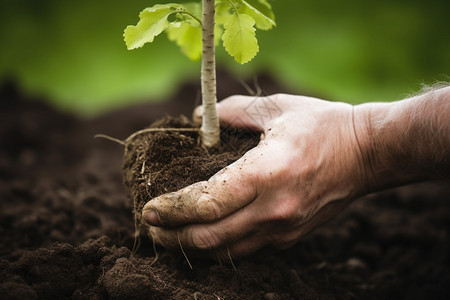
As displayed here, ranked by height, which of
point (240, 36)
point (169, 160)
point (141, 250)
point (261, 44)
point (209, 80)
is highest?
point (261, 44)

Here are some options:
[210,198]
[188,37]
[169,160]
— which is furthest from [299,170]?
[188,37]

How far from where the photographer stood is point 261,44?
4.18 m

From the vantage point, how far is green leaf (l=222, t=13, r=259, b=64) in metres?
1.23

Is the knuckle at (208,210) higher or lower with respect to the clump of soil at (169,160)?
lower

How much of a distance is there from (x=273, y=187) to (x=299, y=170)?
111mm

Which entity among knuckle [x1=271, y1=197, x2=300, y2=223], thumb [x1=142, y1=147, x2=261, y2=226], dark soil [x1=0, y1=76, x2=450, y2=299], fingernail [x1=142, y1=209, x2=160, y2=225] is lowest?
dark soil [x1=0, y1=76, x2=450, y2=299]

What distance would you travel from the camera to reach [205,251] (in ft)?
4.35

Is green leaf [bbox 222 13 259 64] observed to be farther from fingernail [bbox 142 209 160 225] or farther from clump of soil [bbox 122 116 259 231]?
fingernail [bbox 142 209 160 225]

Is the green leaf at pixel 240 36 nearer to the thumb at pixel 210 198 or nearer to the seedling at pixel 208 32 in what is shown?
the seedling at pixel 208 32

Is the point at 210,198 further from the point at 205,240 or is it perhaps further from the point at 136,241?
the point at 136,241

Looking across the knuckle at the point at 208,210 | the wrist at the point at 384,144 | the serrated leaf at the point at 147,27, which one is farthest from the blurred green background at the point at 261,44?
the knuckle at the point at 208,210

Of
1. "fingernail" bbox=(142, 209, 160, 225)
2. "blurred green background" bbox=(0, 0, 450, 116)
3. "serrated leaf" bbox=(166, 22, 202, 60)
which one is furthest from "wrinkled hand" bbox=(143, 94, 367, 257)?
"blurred green background" bbox=(0, 0, 450, 116)

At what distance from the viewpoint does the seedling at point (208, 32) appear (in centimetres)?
122

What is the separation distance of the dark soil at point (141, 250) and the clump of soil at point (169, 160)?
197mm
